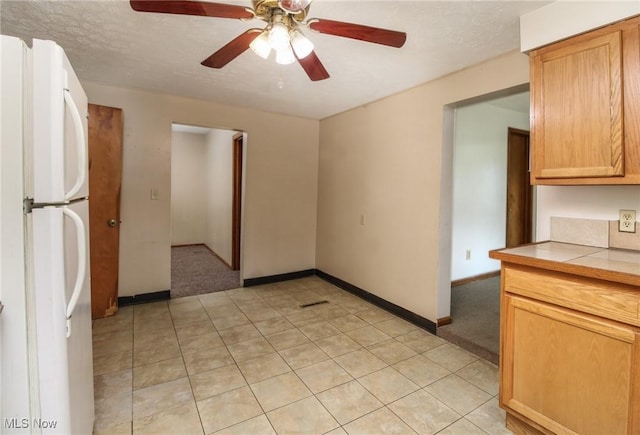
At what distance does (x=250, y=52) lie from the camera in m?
2.25

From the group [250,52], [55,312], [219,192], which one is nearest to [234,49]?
[250,52]

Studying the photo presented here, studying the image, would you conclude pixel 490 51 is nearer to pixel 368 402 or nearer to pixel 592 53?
pixel 592 53

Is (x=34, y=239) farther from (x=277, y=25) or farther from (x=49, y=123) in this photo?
(x=277, y=25)

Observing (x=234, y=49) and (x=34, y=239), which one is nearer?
(x=34, y=239)

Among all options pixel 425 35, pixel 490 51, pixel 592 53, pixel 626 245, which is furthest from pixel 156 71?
pixel 626 245

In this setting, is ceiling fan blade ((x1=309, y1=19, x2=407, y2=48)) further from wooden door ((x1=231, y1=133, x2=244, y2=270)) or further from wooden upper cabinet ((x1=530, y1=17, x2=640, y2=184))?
wooden door ((x1=231, y1=133, x2=244, y2=270))

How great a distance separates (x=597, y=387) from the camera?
131cm

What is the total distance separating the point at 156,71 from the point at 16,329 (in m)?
2.42

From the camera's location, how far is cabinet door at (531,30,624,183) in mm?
1477

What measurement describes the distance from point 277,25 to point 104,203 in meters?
2.61

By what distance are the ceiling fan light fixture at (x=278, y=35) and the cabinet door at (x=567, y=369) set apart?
1.74 metres

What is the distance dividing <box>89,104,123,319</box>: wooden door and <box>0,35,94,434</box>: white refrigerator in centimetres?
226

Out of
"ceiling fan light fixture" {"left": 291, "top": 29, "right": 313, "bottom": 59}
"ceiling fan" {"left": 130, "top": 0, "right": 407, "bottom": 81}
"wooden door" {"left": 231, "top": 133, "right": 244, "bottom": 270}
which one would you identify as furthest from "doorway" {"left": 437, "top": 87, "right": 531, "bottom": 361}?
"wooden door" {"left": 231, "top": 133, "right": 244, "bottom": 270}

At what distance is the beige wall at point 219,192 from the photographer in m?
5.13
